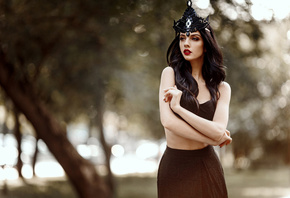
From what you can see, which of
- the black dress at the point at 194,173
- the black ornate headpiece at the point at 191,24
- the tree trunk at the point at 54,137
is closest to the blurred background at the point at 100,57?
the tree trunk at the point at 54,137

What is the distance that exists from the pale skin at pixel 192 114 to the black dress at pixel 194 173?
5 centimetres

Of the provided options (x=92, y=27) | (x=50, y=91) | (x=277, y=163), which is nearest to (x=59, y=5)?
(x=92, y=27)

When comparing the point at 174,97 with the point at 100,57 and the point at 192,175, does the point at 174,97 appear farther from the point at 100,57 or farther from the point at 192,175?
the point at 100,57

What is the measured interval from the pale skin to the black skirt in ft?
0.20

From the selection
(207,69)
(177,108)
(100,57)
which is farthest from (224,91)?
(100,57)

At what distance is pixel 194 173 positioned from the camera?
316cm

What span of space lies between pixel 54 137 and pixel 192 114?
731 cm

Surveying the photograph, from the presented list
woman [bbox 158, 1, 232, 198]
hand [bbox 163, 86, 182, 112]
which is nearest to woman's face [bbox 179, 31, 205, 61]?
woman [bbox 158, 1, 232, 198]

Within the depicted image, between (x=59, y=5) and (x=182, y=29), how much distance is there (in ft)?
13.1

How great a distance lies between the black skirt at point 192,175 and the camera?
3.15 m

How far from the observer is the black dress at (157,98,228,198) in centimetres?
315

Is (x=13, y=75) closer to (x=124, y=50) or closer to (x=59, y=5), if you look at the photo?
(x=124, y=50)

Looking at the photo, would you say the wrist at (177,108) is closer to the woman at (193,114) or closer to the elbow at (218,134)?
the woman at (193,114)

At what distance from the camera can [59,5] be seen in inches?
271
